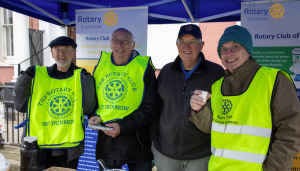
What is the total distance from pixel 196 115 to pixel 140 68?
82 centimetres

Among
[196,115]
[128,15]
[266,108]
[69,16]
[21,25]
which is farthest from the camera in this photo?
[21,25]

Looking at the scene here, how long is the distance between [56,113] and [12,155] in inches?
130

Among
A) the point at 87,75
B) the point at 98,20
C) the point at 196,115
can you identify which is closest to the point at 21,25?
the point at 98,20

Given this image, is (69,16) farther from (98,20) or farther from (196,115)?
(196,115)

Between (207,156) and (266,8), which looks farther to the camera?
(266,8)

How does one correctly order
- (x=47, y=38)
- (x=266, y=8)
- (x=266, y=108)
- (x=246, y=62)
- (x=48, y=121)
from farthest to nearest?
(x=47, y=38) < (x=266, y=8) < (x=48, y=121) < (x=246, y=62) < (x=266, y=108)

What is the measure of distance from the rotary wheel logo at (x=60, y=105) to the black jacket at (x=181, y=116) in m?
0.92

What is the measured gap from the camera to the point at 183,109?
200cm

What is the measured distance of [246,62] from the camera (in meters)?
1.62

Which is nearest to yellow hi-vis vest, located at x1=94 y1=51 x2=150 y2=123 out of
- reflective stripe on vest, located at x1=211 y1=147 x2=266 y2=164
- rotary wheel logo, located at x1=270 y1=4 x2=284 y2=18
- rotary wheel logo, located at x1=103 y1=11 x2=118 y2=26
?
reflective stripe on vest, located at x1=211 y1=147 x2=266 y2=164

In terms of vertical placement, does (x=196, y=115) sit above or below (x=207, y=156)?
above

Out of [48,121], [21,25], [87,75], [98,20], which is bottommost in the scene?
[48,121]

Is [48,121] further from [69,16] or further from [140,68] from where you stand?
[69,16]

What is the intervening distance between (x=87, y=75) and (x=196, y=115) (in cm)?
123
